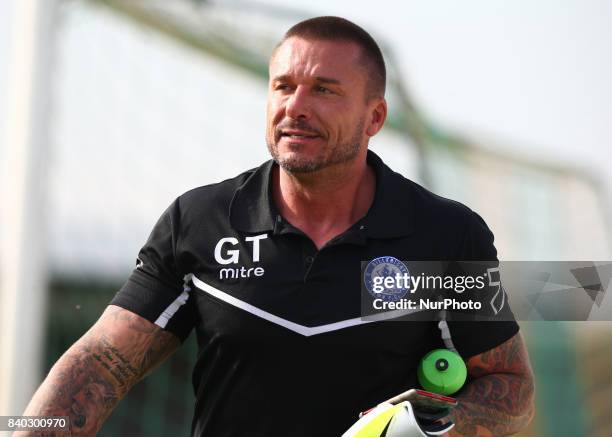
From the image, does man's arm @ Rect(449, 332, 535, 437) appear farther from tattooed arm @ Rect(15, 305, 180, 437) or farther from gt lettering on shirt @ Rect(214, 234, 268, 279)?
tattooed arm @ Rect(15, 305, 180, 437)

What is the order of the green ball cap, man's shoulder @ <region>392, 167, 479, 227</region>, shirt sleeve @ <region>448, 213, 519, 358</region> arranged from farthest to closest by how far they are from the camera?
man's shoulder @ <region>392, 167, 479, 227</region>, shirt sleeve @ <region>448, 213, 519, 358</region>, the green ball cap

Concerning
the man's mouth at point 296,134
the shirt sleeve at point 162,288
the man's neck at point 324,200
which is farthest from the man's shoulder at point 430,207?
the shirt sleeve at point 162,288

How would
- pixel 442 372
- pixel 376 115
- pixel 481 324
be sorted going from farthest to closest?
pixel 376 115 → pixel 481 324 → pixel 442 372

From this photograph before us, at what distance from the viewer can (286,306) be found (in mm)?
3168

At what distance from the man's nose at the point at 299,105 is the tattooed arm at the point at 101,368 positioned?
0.77 metres

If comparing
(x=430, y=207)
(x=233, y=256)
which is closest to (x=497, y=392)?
(x=430, y=207)

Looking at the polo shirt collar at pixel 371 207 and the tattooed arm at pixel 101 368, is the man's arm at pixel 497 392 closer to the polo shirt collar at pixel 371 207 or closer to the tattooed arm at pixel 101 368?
the polo shirt collar at pixel 371 207

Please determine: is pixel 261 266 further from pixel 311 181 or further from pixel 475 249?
pixel 475 249

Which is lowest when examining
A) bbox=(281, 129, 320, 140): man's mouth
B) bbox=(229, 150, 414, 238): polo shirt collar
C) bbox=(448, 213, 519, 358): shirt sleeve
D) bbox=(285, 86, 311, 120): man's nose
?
bbox=(448, 213, 519, 358): shirt sleeve

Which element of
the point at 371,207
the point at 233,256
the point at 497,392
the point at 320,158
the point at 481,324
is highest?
the point at 320,158

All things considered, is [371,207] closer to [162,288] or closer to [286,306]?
[286,306]

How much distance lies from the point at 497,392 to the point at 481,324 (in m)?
0.22

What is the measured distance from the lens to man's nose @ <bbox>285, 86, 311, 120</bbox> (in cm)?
324

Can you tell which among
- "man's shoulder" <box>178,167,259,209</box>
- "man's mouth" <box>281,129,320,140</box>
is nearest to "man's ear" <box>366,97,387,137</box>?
"man's mouth" <box>281,129,320,140</box>
